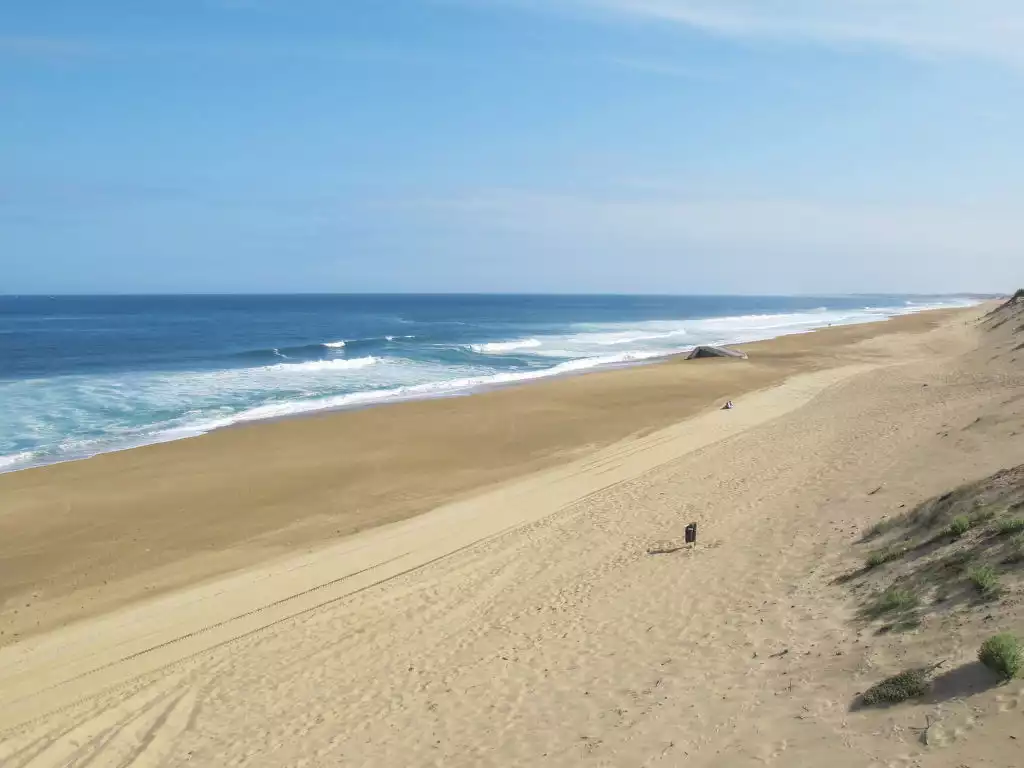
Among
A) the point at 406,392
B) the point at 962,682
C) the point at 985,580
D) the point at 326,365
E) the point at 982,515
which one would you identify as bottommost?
the point at 406,392

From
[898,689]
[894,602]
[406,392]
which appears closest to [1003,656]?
[898,689]

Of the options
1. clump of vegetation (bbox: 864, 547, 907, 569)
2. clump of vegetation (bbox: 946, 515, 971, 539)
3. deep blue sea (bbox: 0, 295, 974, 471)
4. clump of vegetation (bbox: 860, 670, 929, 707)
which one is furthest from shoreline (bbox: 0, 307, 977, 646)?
clump of vegetation (bbox: 860, 670, 929, 707)

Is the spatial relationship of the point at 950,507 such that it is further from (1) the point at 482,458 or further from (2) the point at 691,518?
(1) the point at 482,458

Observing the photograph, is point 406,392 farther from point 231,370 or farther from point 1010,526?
point 1010,526

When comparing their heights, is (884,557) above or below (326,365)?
above

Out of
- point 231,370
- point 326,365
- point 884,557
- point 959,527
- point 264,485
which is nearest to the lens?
point 959,527

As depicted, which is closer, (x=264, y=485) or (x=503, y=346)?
(x=264, y=485)

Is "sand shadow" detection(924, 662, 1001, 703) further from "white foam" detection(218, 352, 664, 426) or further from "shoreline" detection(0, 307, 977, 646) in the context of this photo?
"white foam" detection(218, 352, 664, 426)
